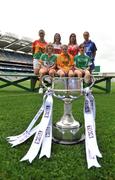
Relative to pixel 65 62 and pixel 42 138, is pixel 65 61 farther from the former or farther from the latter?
pixel 42 138

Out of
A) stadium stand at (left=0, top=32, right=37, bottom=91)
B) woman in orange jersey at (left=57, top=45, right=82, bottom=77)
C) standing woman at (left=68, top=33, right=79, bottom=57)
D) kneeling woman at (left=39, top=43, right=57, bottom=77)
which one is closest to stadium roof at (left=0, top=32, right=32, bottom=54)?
stadium stand at (left=0, top=32, right=37, bottom=91)

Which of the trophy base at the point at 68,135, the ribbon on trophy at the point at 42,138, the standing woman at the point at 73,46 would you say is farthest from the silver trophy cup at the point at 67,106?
the standing woman at the point at 73,46

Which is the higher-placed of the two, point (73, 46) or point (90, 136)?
point (73, 46)

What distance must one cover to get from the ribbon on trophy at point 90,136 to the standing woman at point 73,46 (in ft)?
4.04

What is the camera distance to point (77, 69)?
13.9ft

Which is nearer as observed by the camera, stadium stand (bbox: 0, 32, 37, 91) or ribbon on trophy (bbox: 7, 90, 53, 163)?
ribbon on trophy (bbox: 7, 90, 53, 163)

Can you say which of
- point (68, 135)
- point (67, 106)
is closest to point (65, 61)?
point (67, 106)

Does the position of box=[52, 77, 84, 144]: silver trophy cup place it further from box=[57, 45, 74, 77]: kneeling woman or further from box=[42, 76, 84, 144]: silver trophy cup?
box=[57, 45, 74, 77]: kneeling woman

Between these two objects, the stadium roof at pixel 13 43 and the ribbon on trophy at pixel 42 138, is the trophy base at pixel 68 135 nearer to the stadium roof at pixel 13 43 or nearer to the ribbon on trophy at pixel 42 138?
the ribbon on trophy at pixel 42 138

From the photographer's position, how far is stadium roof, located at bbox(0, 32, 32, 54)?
65.0 metres

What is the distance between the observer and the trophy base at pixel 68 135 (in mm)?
3814

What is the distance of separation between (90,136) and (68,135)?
16.6 inches

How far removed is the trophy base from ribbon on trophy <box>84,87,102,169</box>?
0.29 meters

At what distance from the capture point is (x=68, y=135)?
3.83m
